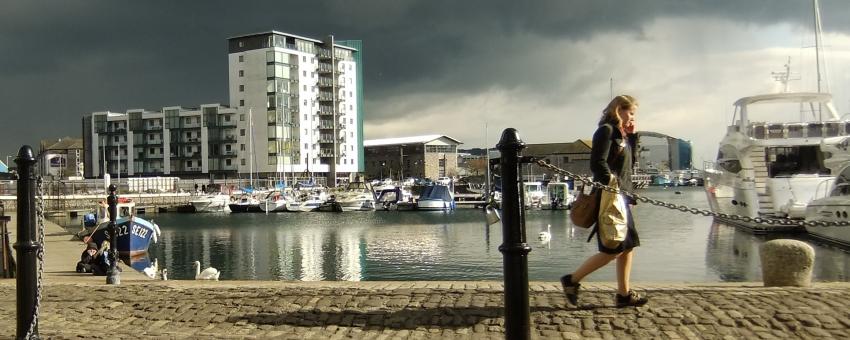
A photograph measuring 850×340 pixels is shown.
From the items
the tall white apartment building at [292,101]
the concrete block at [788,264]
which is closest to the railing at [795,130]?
the concrete block at [788,264]

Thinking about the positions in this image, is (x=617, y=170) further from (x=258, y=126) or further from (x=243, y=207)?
(x=258, y=126)

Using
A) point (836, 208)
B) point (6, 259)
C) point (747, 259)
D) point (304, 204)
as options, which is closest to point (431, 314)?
point (6, 259)

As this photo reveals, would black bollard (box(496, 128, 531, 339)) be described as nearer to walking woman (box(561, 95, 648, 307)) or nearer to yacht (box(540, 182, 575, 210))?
walking woman (box(561, 95, 648, 307))

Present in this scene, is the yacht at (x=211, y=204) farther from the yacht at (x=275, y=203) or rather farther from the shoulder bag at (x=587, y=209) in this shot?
the shoulder bag at (x=587, y=209)

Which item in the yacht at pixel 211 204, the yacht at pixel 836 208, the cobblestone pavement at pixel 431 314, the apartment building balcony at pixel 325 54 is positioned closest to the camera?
the cobblestone pavement at pixel 431 314

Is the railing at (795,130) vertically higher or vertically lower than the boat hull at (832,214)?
higher

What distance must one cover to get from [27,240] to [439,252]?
26.4m

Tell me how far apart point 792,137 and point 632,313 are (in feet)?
110

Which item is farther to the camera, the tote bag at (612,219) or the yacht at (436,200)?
the yacht at (436,200)

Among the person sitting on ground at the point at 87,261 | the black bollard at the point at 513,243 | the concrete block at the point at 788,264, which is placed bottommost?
the person sitting on ground at the point at 87,261

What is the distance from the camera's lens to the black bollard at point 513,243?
4.29 m

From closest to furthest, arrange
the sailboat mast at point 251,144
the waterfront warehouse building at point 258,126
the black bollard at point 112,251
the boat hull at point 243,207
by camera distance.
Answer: the black bollard at point 112,251 → the boat hull at point 243,207 → the sailboat mast at point 251,144 → the waterfront warehouse building at point 258,126

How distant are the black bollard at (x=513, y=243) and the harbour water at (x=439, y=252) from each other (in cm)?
1257

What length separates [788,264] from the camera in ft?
24.8
